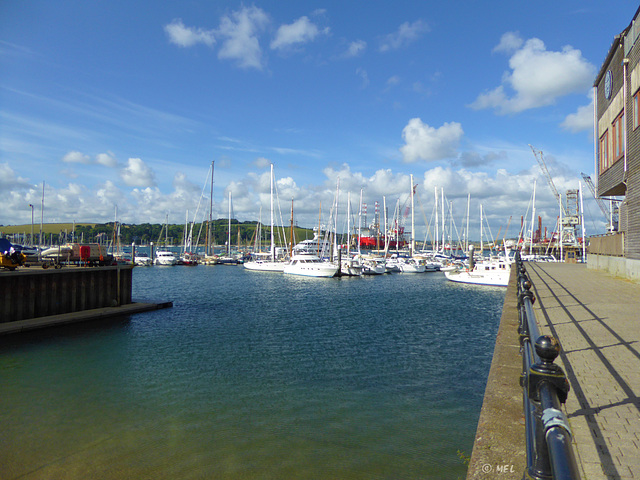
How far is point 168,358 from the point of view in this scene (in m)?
17.3

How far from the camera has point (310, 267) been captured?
65188 mm

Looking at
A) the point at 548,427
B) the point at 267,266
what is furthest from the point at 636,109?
the point at 267,266

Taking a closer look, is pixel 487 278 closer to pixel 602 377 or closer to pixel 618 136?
pixel 618 136

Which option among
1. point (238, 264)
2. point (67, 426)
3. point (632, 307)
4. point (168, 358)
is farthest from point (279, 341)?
point (238, 264)

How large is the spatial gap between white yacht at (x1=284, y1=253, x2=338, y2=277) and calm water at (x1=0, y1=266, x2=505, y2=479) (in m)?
38.4

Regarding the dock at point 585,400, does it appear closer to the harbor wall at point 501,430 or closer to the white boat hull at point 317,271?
the harbor wall at point 501,430

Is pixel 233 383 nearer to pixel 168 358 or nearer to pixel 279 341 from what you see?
pixel 168 358

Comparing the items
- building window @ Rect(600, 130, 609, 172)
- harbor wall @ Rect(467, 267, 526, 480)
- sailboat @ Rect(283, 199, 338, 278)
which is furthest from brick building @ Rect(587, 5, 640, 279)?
sailboat @ Rect(283, 199, 338, 278)

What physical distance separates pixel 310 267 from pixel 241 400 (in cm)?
5273

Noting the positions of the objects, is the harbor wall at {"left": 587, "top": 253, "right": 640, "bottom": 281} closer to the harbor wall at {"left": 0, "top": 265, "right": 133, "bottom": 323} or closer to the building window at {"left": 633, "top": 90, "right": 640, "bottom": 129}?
the building window at {"left": 633, "top": 90, "right": 640, "bottom": 129}

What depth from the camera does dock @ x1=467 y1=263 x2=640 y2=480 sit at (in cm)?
423

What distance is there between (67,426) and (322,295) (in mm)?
31730

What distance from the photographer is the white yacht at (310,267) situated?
6322 cm

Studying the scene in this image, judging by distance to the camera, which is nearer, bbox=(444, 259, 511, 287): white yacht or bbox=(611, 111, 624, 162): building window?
bbox=(611, 111, 624, 162): building window
